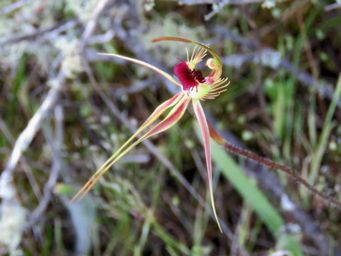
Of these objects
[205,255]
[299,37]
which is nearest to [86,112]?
[205,255]

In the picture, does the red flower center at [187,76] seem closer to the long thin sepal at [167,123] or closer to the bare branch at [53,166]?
the long thin sepal at [167,123]

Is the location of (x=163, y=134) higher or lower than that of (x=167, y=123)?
lower

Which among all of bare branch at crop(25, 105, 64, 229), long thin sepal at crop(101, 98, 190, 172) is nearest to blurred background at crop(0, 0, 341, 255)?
bare branch at crop(25, 105, 64, 229)

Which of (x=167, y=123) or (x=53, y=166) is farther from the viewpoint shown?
(x=53, y=166)

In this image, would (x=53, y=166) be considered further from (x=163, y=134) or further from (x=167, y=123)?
(x=167, y=123)

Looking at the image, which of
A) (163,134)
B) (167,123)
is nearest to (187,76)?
(167,123)

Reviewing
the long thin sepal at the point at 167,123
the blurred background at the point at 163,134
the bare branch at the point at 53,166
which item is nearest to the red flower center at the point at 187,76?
the long thin sepal at the point at 167,123

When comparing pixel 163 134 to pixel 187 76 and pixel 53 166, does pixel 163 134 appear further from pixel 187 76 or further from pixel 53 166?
pixel 187 76
